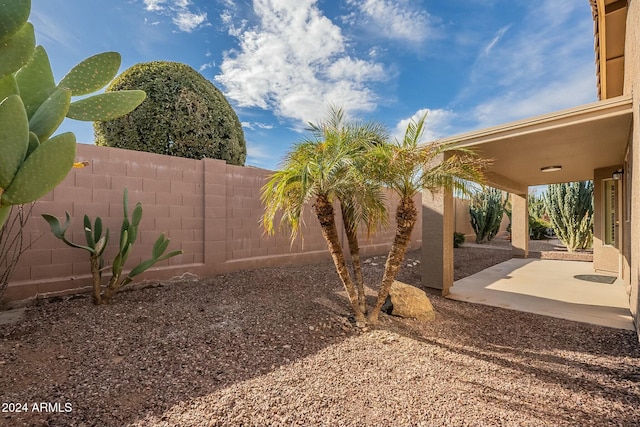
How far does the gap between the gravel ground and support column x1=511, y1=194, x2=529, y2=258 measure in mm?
7166

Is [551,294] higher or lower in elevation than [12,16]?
lower

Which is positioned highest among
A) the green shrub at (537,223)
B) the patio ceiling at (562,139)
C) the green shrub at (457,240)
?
the patio ceiling at (562,139)

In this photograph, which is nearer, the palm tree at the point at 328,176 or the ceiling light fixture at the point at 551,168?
the palm tree at the point at 328,176

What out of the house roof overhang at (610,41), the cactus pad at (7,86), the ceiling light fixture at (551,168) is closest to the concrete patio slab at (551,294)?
the ceiling light fixture at (551,168)

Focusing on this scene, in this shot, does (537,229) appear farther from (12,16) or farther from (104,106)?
(12,16)

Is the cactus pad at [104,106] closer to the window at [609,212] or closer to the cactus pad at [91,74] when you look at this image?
the cactus pad at [91,74]

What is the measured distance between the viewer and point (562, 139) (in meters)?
4.89

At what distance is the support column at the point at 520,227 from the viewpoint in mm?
10461

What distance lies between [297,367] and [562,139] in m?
5.47

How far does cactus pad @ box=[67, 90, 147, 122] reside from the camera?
1.88 m

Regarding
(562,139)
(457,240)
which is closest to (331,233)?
(562,139)

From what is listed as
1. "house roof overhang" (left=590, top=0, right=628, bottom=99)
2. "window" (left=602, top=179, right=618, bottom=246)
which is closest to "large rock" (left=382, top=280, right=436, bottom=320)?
"house roof overhang" (left=590, top=0, right=628, bottom=99)

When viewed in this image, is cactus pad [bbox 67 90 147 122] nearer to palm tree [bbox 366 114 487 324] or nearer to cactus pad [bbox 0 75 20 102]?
cactus pad [bbox 0 75 20 102]

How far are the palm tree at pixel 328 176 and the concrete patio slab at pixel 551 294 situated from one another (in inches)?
124
